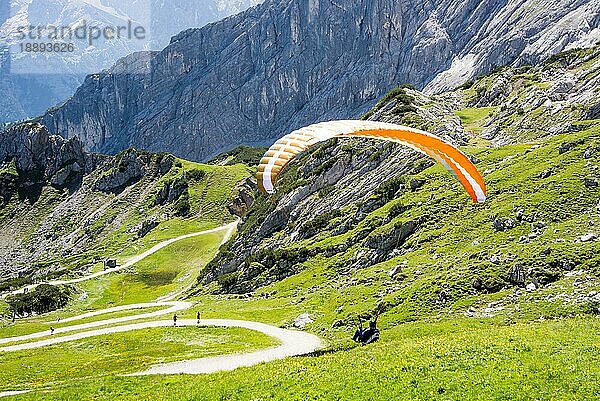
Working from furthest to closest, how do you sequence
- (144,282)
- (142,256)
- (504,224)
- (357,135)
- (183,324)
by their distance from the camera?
(142,256) < (144,282) < (183,324) < (504,224) < (357,135)

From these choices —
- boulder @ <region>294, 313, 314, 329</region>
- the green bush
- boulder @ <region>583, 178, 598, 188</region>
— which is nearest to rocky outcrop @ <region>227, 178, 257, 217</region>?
the green bush

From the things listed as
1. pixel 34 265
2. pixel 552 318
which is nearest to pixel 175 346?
pixel 552 318

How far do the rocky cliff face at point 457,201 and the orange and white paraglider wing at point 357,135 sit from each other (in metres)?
8.59

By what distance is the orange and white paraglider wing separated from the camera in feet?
74.2

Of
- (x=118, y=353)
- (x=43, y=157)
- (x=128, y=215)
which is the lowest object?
(x=118, y=353)

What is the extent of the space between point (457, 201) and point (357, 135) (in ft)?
84.0

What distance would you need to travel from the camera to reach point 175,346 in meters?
38.3

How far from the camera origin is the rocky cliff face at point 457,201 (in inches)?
1447

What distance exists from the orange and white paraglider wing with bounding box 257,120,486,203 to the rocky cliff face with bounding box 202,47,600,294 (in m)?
8.59

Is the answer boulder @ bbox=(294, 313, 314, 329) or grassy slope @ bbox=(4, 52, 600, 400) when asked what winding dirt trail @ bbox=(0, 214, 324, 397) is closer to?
boulder @ bbox=(294, 313, 314, 329)

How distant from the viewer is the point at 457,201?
48969 millimetres

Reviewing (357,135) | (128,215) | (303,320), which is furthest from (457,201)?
(128,215)

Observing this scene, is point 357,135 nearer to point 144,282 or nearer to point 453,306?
point 453,306

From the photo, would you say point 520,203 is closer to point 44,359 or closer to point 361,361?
point 361,361
